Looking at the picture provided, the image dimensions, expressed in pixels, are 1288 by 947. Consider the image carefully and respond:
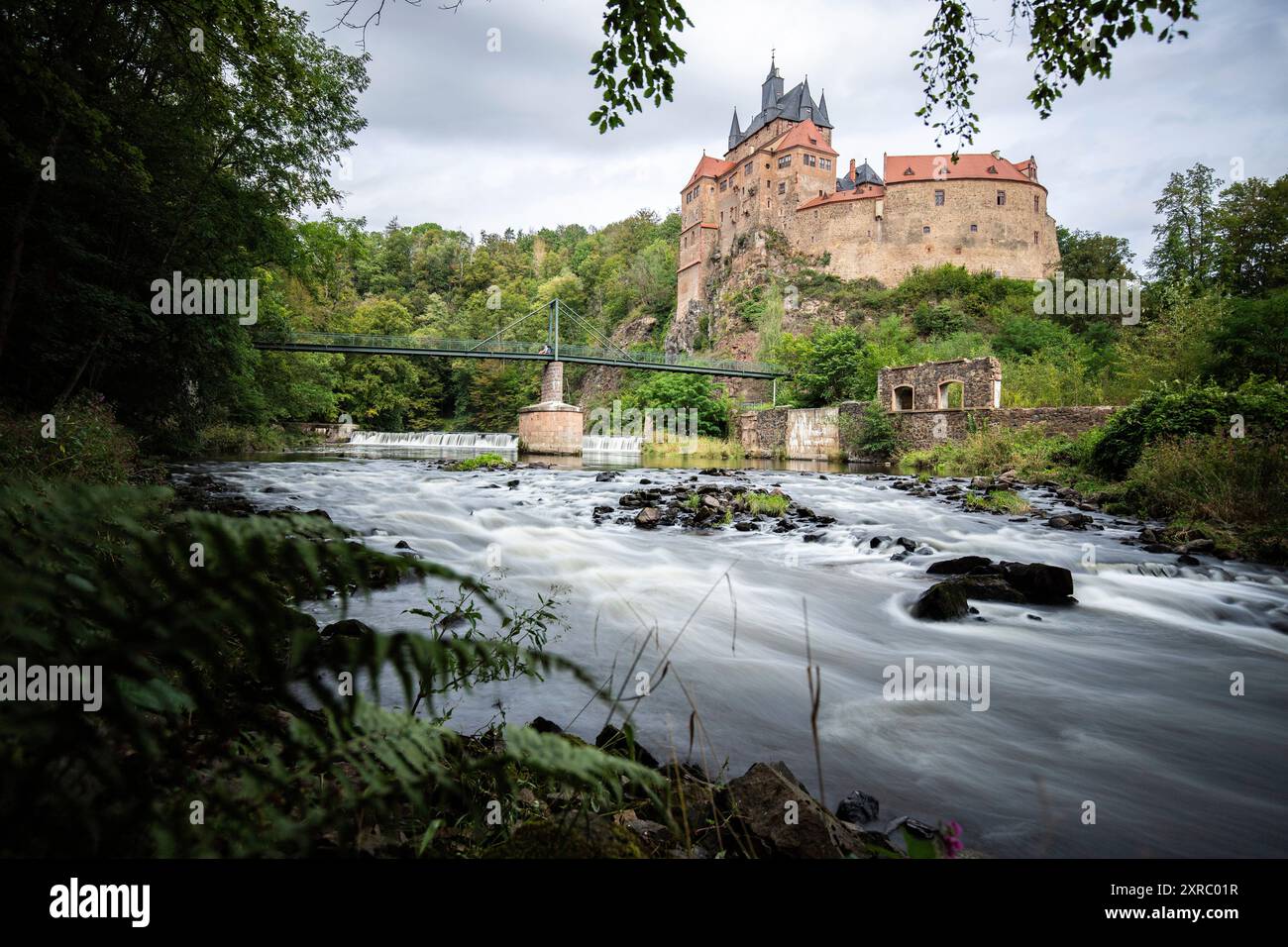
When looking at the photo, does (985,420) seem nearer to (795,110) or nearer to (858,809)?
(858,809)

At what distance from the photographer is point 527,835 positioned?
65.1 inches

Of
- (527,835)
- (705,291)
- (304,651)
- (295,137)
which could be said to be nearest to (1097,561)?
(527,835)

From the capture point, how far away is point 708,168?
7769cm

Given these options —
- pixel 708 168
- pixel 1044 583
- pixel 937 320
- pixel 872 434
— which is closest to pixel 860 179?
pixel 708 168

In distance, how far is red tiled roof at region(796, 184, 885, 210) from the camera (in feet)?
215

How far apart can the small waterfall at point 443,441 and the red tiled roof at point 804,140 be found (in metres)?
49.0

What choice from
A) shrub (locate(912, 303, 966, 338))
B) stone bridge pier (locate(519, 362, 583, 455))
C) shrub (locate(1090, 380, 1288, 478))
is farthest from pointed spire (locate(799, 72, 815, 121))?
shrub (locate(1090, 380, 1288, 478))

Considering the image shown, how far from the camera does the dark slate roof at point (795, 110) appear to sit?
7319cm

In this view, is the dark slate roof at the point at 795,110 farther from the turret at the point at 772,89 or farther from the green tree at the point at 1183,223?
the green tree at the point at 1183,223

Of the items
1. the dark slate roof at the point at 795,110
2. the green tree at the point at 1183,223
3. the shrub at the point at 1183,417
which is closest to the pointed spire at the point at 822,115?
the dark slate roof at the point at 795,110

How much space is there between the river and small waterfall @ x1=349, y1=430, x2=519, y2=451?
113ft

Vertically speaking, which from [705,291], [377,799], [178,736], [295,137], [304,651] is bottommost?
[377,799]

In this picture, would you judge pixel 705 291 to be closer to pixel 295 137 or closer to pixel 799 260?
pixel 799 260

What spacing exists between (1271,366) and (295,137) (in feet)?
94.8
